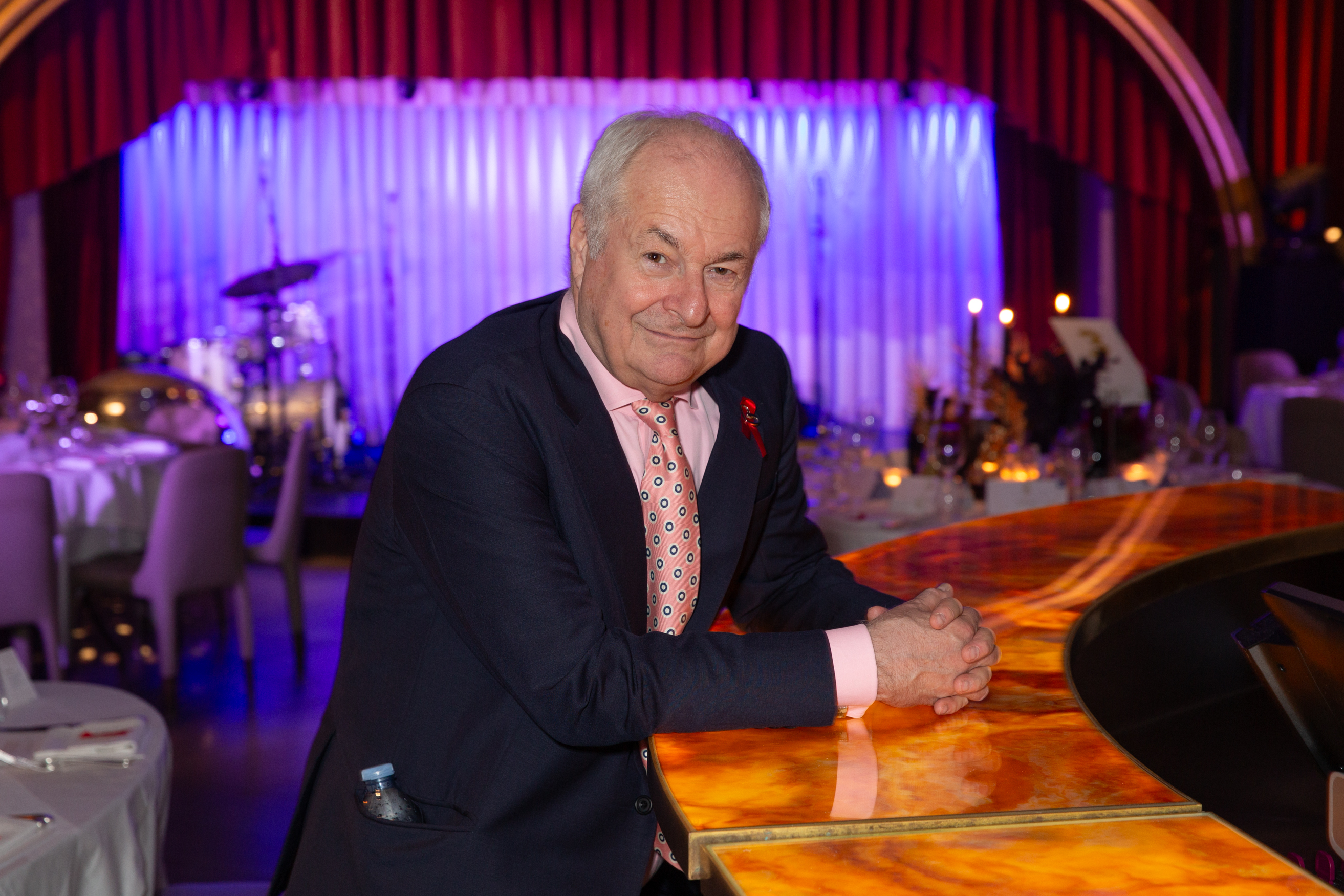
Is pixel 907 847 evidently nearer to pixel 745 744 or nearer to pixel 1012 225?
pixel 745 744

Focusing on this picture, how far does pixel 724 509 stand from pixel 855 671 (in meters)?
0.39

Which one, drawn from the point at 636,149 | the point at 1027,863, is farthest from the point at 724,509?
the point at 1027,863

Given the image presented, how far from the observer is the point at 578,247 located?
151cm

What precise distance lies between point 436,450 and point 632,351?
0.28 metres

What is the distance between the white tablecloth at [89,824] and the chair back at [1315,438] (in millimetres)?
4657

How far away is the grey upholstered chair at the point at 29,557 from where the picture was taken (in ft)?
14.0

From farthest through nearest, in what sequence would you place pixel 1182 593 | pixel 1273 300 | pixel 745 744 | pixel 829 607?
pixel 1273 300, pixel 1182 593, pixel 829 607, pixel 745 744

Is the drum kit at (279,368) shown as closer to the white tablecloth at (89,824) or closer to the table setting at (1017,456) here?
the table setting at (1017,456)

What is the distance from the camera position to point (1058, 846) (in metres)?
0.91

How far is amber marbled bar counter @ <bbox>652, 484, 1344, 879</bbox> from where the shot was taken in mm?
971

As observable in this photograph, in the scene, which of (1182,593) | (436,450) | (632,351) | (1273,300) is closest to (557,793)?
(436,450)

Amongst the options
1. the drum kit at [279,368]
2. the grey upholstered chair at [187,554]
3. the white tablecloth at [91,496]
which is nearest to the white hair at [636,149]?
the grey upholstered chair at [187,554]

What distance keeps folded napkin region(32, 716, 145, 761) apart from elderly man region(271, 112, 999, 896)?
63 cm

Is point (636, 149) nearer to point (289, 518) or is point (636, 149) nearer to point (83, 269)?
Answer: point (289, 518)
